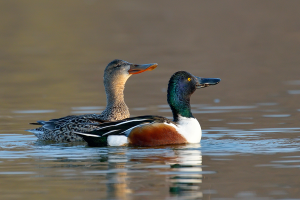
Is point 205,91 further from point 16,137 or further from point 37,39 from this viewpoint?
point 37,39

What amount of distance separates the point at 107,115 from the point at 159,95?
514cm

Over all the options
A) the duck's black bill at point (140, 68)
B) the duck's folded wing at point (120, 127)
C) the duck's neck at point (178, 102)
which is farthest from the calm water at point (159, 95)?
the duck's black bill at point (140, 68)

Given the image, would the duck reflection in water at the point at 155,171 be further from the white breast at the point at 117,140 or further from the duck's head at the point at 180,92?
the duck's head at the point at 180,92

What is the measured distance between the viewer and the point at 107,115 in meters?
13.0


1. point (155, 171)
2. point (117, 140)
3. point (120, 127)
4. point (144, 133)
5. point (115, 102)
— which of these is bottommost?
point (155, 171)

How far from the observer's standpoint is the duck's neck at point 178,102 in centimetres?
1169

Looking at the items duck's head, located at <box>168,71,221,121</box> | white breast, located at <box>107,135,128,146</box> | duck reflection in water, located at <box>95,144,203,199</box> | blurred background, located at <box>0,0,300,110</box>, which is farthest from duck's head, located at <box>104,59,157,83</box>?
blurred background, located at <box>0,0,300,110</box>

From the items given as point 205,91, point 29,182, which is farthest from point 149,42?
point 29,182

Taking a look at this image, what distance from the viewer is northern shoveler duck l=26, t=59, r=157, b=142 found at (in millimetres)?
12391

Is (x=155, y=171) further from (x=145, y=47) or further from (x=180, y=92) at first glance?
(x=145, y=47)

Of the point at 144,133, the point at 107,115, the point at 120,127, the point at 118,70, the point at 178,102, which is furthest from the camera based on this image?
the point at 118,70

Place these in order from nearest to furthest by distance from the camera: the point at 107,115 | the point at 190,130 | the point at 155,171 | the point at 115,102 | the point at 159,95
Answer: the point at 155,171 → the point at 190,130 → the point at 107,115 → the point at 115,102 → the point at 159,95

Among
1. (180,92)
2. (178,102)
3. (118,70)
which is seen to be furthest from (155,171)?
(118,70)

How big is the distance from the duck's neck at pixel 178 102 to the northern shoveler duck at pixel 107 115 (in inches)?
52.7
